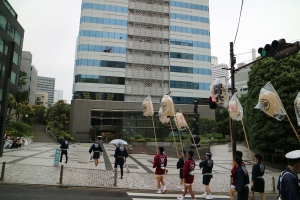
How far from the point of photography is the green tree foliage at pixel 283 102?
697 inches

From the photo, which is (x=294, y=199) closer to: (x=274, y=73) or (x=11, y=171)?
(x=11, y=171)

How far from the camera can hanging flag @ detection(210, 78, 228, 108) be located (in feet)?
34.4

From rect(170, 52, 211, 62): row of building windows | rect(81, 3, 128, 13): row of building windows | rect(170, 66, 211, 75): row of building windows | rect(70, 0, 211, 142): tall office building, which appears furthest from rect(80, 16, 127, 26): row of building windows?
rect(170, 66, 211, 75): row of building windows

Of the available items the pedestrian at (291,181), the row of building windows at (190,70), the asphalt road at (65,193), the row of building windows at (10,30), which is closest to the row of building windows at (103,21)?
the row of building windows at (10,30)

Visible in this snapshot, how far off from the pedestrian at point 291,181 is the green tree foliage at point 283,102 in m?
15.9

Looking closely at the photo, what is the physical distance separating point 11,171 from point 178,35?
45.2 meters

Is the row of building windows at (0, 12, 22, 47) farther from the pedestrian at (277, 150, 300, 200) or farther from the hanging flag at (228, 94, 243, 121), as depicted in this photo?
the pedestrian at (277, 150, 300, 200)

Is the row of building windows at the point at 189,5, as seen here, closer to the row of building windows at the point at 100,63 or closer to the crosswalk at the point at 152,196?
the row of building windows at the point at 100,63

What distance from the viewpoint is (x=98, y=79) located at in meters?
43.8

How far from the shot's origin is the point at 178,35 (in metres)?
50.6

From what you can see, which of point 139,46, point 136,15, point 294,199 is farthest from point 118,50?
point 294,199

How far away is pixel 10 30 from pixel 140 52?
23.7m

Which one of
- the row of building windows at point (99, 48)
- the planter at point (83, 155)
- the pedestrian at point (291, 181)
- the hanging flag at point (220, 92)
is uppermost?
the row of building windows at point (99, 48)

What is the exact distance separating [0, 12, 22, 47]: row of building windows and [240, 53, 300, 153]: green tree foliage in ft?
112
